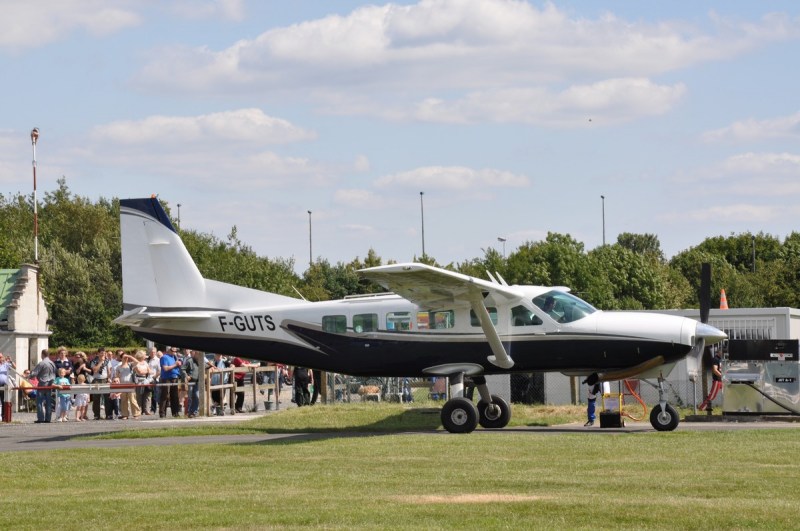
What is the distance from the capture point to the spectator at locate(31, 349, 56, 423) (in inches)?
1186

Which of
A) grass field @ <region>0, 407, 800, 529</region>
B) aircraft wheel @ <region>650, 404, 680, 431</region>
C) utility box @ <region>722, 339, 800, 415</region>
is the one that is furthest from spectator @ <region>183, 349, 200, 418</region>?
utility box @ <region>722, 339, 800, 415</region>

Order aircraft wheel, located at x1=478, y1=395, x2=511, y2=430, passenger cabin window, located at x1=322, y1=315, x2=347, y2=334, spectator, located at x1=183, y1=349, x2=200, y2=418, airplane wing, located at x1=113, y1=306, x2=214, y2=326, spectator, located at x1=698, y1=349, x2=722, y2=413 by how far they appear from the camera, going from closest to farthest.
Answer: passenger cabin window, located at x1=322, y1=315, x2=347, y2=334, aircraft wheel, located at x1=478, y1=395, x2=511, y2=430, airplane wing, located at x1=113, y1=306, x2=214, y2=326, spectator, located at x1=698, y1=349, x2=722, y2=413, spectator, located at x1=183, y1=349, x2=200, y2=418

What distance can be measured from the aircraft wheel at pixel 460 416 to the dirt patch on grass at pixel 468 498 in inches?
359

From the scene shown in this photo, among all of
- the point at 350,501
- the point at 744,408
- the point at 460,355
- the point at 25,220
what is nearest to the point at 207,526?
the point at 350,501

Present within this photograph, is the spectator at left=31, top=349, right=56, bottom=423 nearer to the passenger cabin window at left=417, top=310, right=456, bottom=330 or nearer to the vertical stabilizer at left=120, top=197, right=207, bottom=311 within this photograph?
the vertical stabilizer at left=120, top=197, right=207, bottom=311

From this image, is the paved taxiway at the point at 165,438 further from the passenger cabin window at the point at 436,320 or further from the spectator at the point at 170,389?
the spectator at the point at 170,389

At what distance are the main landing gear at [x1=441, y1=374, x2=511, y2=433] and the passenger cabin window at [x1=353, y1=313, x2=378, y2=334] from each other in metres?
1.86

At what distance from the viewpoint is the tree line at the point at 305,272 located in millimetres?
75750

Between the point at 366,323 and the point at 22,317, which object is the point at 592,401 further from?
the point at 22,317

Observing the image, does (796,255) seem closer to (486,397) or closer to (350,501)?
(486,397)

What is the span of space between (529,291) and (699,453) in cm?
635

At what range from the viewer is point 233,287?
81.6 feet

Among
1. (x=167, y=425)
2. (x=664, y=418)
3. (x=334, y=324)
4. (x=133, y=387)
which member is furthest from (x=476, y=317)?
(x=133, y=387)

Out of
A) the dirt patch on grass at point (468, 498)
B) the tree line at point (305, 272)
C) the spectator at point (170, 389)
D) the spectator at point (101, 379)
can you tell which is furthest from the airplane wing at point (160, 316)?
the tree line at point (305, 272)
